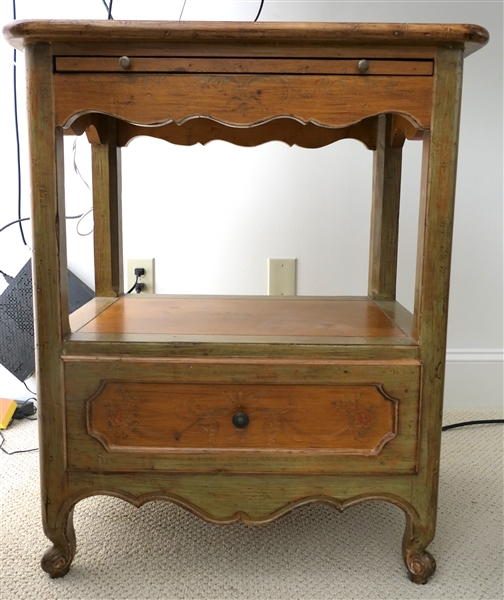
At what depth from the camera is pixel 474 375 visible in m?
1.60

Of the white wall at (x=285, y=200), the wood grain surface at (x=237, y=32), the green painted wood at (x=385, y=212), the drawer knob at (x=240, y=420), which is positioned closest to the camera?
the wood grain surface at (x=237, y=32)

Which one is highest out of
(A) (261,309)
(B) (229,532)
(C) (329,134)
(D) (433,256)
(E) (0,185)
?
(C) (329,134)

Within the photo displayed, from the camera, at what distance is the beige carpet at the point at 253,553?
0.91 m

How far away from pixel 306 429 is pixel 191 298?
47 cm

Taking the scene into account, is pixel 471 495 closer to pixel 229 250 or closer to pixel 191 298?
pixel 191 298

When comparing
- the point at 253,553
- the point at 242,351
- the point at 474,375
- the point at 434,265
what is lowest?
the point at 253,553

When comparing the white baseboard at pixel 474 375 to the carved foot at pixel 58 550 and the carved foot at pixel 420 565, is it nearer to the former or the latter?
the carved foot at pixel 420 565

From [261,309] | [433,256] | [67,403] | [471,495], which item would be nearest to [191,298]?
[261,309]

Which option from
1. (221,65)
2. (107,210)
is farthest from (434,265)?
(107,210)

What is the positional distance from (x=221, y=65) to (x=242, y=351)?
40 cm

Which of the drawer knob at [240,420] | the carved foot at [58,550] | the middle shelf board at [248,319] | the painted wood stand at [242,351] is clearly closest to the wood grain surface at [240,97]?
the painted wood stand at [242,351]

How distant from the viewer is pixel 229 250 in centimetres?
154

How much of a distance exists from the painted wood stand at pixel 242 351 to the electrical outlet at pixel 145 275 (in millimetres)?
572

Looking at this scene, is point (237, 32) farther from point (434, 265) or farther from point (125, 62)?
point (434, 265)
